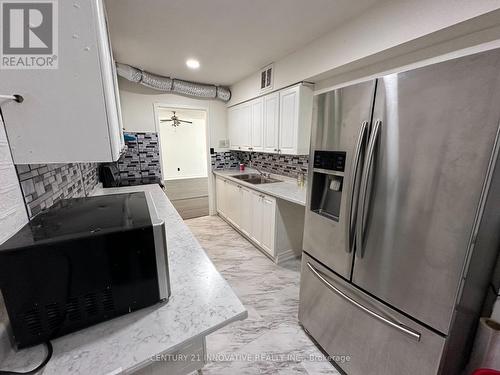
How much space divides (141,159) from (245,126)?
1767 millimetres

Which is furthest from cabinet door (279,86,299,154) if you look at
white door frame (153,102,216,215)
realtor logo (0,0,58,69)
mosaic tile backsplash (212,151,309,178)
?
realtor logo (0,0,58,69)

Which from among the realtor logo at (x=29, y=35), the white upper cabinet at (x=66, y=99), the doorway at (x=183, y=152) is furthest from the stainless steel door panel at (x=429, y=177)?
the doorway at (x=183, y=152)

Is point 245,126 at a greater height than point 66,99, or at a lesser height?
greater

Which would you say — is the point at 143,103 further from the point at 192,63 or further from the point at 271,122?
the point at 271,122

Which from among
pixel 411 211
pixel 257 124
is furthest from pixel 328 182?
pixel 257 124

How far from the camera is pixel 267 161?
11.5 ft

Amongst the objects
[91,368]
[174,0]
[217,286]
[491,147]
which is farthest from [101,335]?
[174,0]

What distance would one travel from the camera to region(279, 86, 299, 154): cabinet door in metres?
2.32

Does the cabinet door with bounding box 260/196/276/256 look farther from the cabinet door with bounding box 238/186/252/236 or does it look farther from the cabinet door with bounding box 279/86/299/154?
the cabinet door with bounding box 279/86/299/154

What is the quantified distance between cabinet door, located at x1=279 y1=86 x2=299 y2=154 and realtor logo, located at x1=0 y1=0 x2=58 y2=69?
2.05 metres

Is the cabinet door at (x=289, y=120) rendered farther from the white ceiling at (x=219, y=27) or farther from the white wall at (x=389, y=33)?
the white ceiling at (x=219, y=27)

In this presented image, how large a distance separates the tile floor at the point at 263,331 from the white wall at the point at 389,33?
213 cm

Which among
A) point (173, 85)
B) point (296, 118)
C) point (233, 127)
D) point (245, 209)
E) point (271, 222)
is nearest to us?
point (296, 118)

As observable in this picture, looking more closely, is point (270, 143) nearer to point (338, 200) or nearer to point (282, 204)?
point (282, 204)
